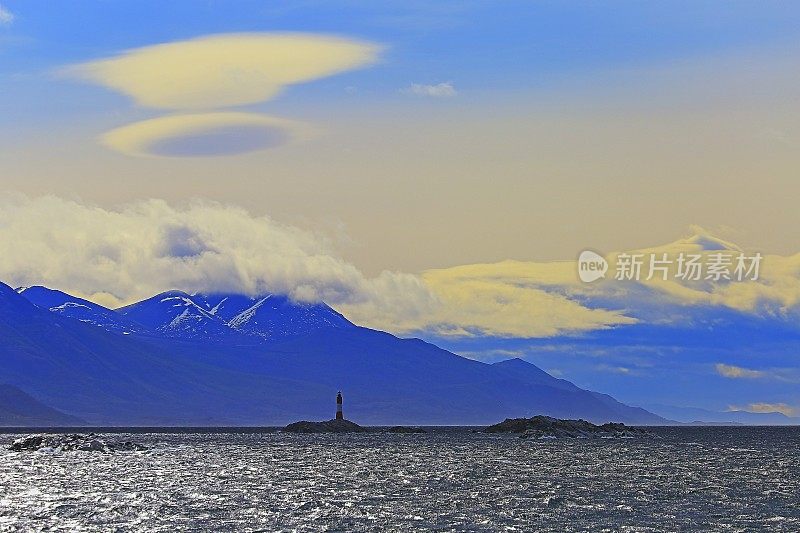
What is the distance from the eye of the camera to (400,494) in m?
106

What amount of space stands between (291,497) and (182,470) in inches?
1625

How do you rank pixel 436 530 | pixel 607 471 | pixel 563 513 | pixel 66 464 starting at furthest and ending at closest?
pixel 66 464 → pixel 607 471 → pixel 563 513 → pixel 436 530

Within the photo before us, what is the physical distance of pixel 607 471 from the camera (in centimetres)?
13900

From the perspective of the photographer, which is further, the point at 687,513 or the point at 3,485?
the point at 3,485

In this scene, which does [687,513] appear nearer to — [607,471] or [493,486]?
[493,486]

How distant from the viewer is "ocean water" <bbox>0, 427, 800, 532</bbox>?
3314 inches

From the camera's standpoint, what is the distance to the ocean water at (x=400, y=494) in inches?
3314

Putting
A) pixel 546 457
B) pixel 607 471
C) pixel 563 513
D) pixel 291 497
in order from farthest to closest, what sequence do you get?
pixel 546 457 → pixel 607 471 → pixel 291 497 → pixel 563 513

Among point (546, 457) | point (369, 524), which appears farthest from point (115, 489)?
point (546, 457)

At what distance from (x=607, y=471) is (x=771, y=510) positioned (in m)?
45.8

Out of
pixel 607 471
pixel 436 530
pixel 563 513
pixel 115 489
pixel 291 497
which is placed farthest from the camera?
pixel 607 471

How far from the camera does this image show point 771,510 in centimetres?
9362

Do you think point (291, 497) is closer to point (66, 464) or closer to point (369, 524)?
point (369, 524)

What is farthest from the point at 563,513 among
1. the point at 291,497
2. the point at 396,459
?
the point at 396,459
